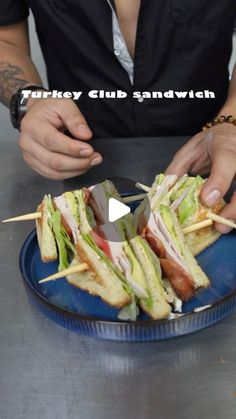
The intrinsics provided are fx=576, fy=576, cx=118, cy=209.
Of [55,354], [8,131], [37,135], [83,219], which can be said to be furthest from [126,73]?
[8,131]

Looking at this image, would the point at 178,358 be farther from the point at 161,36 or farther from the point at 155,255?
the point at 161,36

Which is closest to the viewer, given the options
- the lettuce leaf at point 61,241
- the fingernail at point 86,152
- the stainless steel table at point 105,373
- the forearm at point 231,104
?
the stainless steel table at point 105,373

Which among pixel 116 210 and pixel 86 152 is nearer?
pixel 116 210

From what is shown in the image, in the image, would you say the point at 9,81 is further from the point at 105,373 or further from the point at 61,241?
the point at 105,373

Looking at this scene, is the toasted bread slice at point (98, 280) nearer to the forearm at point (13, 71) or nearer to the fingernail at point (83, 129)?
the fingernail at point (83, 129)

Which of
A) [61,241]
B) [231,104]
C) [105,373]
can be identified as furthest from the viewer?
[231,104]

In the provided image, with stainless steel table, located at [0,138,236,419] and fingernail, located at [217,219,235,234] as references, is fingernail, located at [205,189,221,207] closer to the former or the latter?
fingernail, located at [217,219,235,234]

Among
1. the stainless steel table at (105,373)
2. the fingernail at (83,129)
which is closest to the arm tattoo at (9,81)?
the fingernail at (83,129)

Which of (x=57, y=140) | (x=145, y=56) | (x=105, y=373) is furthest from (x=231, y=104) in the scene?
(x=105, y=373)
